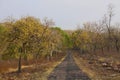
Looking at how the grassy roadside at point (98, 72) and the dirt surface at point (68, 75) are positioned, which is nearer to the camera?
the dirt surface at point (68, 75)

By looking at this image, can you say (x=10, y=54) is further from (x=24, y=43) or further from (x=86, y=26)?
(x=86, y=26)

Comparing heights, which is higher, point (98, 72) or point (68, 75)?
point (68, 75)

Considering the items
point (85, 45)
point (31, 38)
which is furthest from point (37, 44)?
point (85, 45)

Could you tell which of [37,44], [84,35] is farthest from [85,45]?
[37,44]

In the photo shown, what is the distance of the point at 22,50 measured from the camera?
38.1 m

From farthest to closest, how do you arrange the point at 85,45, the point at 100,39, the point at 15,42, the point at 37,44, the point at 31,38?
1. the point at 85,45
2. the point at 100,39
3. the point at 37,44
4. the point at 31,38
5. the point at 15,42

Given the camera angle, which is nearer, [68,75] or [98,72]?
[68,75]

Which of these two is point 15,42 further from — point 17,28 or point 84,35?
point 84,35

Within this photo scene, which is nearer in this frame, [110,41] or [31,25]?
[31,25]

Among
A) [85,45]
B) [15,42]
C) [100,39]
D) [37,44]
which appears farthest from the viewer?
[85,45]

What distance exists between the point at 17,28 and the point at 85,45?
268ft

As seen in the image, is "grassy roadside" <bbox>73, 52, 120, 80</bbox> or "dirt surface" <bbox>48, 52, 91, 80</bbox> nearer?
"dirt surface" <bbox>48, 52, 91, 80</bbox>

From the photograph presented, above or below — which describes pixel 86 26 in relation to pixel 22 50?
above

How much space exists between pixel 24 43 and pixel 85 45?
80322 mm
